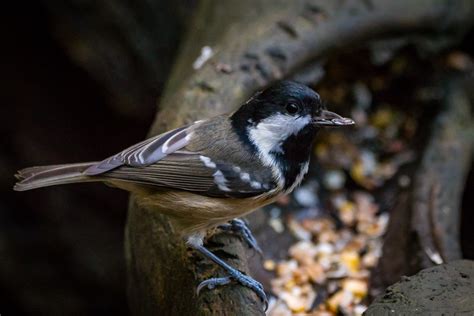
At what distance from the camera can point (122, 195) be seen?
15.1 feet

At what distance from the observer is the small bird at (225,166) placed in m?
2.21

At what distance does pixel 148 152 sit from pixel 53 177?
331 mm

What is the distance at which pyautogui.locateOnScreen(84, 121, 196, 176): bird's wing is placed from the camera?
228 cm

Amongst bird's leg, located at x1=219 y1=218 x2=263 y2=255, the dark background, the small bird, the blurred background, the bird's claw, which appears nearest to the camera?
the bird's claw

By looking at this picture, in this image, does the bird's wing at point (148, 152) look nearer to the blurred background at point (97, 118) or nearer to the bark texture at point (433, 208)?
the bark texture at point (433, 208)

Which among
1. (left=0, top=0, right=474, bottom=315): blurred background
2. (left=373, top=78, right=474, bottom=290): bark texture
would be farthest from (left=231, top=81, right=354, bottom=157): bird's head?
(left=0, top=0, right=474, bottom=315): blurred background

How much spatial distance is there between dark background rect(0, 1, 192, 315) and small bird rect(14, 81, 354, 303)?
7.10 ft

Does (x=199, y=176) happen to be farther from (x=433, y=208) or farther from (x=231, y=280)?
(x=433, y=208)

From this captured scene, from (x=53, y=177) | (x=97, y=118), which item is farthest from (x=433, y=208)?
(x=97, y=118)

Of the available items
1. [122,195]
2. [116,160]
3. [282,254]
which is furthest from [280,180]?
[122,195]

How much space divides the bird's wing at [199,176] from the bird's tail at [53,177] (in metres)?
0.10

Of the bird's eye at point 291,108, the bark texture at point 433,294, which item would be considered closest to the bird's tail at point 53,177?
the bird's eye at point 291,108

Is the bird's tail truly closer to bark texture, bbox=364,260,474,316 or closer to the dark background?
bark texture, bbox=364,260,474,316

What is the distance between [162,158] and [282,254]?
0.93 meters
